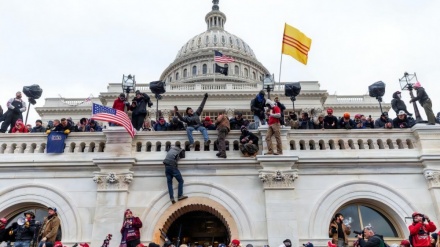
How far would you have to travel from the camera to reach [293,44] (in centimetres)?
1953

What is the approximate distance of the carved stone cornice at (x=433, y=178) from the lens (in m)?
11.8

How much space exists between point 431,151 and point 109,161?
414 inches

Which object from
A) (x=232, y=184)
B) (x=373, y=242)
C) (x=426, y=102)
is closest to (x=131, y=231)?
(x=232, y=184)

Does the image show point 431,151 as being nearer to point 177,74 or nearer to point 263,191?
point 263,191

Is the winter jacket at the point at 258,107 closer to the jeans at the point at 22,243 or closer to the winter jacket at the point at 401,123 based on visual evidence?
the winter jacket at the point at 401,123

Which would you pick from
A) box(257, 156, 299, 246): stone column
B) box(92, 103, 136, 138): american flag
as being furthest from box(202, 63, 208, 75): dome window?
box(257, 156, 299, 246): stone column

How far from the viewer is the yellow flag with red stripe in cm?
1942

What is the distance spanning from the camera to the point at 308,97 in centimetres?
5356

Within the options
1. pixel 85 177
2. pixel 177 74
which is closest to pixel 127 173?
pixel 85 177

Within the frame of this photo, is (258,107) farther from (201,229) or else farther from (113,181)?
(113,181)

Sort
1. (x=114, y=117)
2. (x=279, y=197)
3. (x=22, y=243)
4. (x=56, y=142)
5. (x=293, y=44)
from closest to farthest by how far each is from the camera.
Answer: (x=22, y=243), (x=279, y=197), (x=114, y=117), (x=56, y=142), (x=293, y=44)

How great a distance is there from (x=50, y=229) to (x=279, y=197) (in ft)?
22.1

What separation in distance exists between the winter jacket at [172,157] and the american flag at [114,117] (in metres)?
1.60

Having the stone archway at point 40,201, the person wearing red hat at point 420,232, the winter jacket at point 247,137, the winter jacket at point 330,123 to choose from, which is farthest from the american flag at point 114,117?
the person wearing red hat at point 420,232
